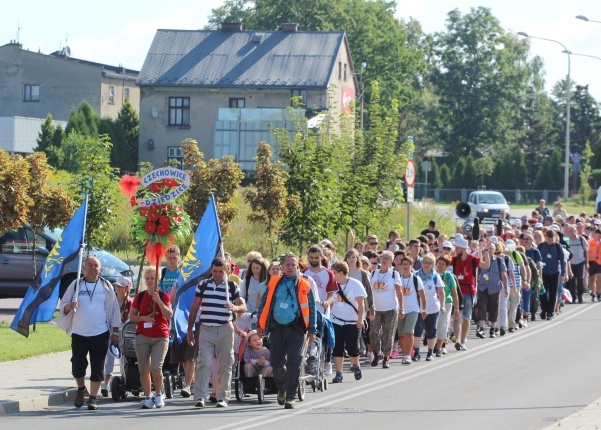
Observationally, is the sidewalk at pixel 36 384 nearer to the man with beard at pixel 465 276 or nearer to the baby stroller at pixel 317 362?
the baby stroller at pixel 317 362

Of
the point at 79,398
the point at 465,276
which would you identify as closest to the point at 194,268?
the point at 79,398

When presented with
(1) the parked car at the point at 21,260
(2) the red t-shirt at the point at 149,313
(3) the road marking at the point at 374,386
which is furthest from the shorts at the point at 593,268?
(2) the red t-shirt at the point at 149,313

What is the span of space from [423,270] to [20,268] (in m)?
9.92

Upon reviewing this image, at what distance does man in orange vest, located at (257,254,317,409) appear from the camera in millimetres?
14555

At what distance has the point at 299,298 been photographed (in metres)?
14.6

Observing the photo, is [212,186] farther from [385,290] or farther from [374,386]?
[374,386]

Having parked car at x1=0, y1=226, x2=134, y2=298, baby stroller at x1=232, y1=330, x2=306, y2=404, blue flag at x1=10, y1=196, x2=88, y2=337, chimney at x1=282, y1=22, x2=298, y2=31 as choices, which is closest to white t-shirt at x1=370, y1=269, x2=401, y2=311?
baby stroller at x1=232, y1=330, x2=306, y2=404

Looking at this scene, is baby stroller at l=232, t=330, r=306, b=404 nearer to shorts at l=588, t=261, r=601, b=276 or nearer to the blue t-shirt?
the blue t-shirt

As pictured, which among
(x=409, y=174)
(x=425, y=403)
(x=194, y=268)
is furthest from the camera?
(x=409, y=174)

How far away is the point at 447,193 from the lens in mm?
96000

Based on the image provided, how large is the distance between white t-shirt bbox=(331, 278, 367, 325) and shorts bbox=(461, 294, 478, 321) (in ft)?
16.3

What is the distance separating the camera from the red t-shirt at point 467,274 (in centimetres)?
2222

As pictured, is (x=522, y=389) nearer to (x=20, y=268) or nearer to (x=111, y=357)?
(x=111, y=357)

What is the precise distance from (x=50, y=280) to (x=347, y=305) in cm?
403
